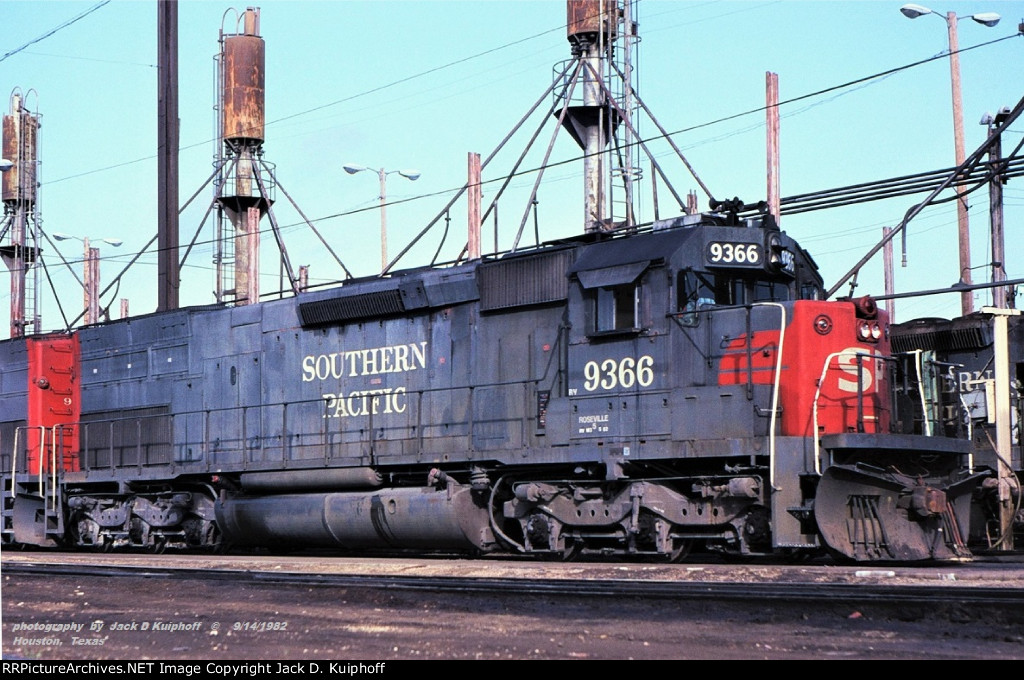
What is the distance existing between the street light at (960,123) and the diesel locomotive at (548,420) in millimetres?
9532

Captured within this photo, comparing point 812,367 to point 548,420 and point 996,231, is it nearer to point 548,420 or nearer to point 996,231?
point 548,420

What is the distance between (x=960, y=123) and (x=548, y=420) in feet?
51.2

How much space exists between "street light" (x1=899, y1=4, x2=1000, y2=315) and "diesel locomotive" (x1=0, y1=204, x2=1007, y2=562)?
953 cm

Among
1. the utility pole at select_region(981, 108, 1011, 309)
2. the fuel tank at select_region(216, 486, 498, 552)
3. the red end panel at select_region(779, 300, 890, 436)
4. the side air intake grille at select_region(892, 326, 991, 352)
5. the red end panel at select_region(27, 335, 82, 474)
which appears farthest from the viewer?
the utility pole at select_region(981, 108, 1011, 309)

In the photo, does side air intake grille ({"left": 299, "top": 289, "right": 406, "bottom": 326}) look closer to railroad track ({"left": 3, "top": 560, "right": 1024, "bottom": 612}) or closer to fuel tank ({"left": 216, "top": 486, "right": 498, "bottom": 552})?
fuel tank ({"left": 216, "top": 486, "right": 498, "bottom": 552})

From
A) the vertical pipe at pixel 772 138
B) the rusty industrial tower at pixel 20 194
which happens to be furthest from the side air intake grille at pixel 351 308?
the rusty industrial tower at pixel 20 194

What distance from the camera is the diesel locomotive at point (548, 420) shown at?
11516 millimetres

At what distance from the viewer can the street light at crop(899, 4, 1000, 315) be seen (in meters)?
22.0

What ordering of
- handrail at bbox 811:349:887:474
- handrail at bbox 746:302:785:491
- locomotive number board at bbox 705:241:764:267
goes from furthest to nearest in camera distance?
locomotive number board at bbox 705:241:764:267, handrail at bbox 746:302:785:491, handrail at bbox 811:349:887:474

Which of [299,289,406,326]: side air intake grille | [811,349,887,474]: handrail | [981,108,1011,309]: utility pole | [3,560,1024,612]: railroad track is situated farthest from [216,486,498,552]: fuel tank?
[981,108,1011,309]: utility pole

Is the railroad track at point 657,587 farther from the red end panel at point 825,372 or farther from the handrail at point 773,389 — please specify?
the red end panel at point 825,372

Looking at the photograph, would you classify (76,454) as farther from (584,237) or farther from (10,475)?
(584,237)
